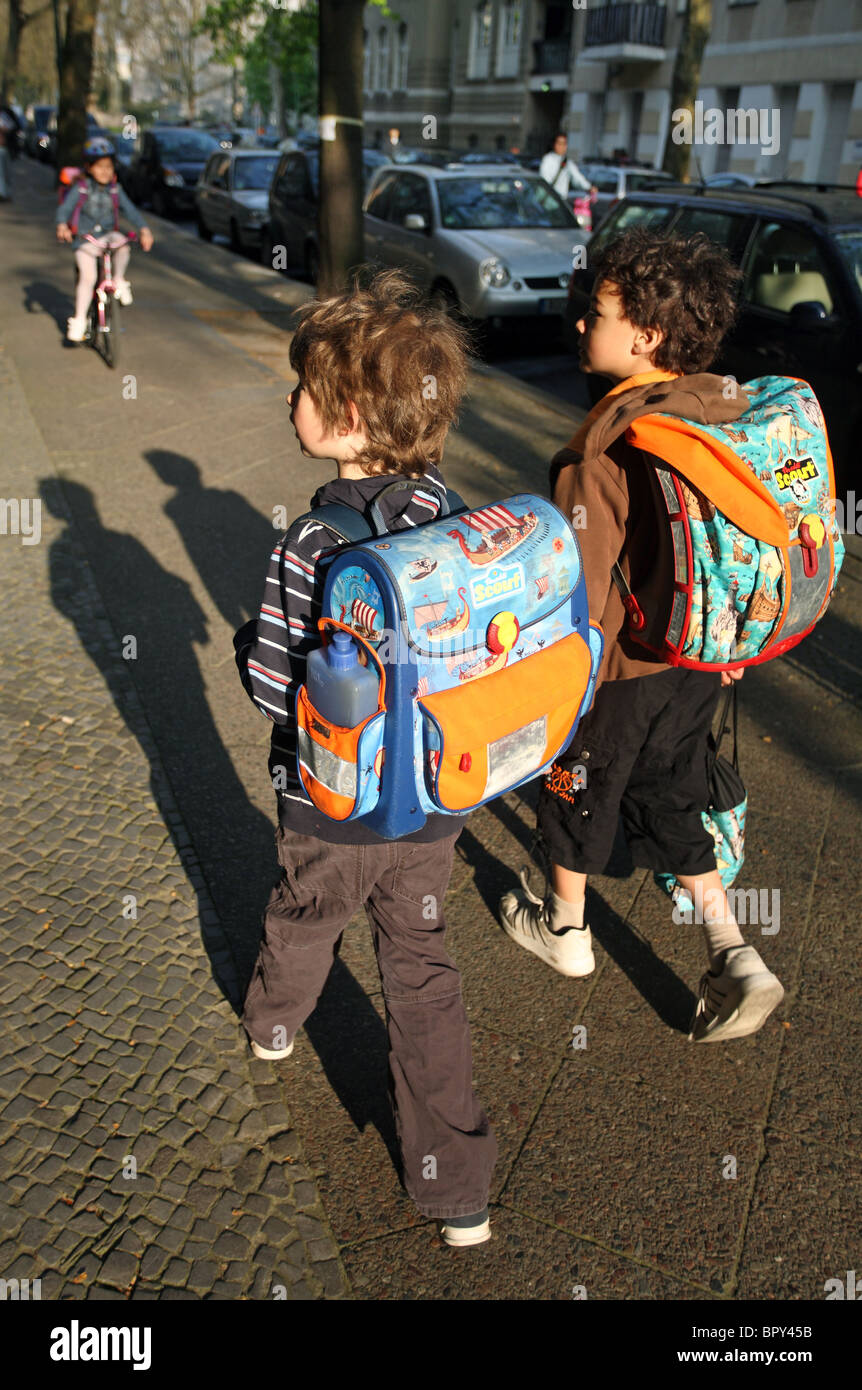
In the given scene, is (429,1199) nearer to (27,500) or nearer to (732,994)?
(732,994)

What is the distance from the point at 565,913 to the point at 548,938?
0.10 metres

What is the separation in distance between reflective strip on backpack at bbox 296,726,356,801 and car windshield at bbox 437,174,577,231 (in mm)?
10637

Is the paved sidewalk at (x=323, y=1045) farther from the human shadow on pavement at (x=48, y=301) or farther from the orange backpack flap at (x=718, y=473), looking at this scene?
the human shadow on pavement at (x=48, y=301)

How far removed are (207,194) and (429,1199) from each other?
1965 centimetres

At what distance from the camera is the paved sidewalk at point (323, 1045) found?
7.39 ft

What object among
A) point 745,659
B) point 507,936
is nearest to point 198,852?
point 507,936

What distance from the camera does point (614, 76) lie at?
129ft

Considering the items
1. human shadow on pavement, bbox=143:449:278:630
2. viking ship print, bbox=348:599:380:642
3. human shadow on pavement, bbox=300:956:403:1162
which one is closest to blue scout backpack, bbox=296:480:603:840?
viking ship print, bbox=348:599:380:642

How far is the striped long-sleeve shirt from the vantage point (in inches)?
78.0

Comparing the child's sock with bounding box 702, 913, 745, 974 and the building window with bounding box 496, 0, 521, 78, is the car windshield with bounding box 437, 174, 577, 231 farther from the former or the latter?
the building window with bounding box 496, 0, 521, 78

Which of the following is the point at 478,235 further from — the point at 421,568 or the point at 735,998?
the point at 421,568

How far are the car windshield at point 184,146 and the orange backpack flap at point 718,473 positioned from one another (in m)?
25.4

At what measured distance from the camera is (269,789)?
12.6 feet

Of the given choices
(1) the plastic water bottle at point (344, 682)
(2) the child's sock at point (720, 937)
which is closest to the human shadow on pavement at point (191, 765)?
(2) the child's sock at point (720, 937)
